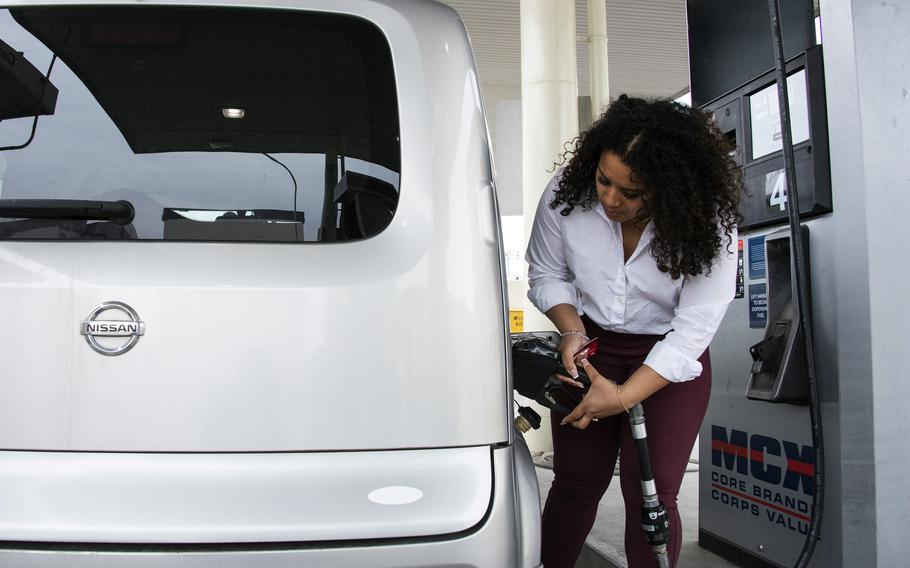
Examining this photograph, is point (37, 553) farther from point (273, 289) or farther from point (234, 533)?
point (273, 289)

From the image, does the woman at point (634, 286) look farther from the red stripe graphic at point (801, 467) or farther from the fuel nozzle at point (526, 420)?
the red stripe graphic at point (801, 467)

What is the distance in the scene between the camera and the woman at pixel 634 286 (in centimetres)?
220

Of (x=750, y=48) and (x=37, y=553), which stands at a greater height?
(x=750, y=48)

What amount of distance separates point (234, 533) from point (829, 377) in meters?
2.14

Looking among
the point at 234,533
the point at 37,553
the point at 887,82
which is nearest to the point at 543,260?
the point at 887,82

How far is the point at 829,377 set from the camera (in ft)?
9.09

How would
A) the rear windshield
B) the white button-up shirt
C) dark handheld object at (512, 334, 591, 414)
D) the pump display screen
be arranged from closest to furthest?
the rear windshield
dark handheld object at (512, 334, 591, 414)
the white button-up shirt
the pump display screen

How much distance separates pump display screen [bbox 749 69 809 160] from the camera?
2.90m

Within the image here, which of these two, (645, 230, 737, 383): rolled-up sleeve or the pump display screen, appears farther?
the pump display screen

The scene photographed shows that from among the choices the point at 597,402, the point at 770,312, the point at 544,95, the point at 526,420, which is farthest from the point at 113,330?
the point at 544,95

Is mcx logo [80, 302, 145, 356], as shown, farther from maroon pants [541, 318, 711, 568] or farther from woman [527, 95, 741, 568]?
maroon pants [541, 318, 711, 568]

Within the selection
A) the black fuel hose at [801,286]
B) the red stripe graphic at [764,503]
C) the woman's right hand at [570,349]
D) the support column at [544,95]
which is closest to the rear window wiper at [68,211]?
the woman's right hand at [570,349]

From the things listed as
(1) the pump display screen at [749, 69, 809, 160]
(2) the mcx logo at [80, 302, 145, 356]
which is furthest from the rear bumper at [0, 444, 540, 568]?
(1) the pump display screen at [749, 69, 809, 160]

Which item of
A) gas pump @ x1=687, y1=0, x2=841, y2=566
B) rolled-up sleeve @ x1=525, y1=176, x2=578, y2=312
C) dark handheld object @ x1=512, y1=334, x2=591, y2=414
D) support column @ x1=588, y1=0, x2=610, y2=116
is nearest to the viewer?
dark handheld object @ x1=512, y1=334, x2=591, y2=414
